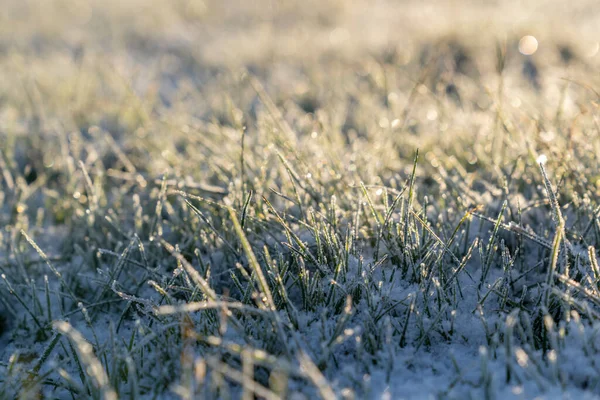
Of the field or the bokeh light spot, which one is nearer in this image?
the field

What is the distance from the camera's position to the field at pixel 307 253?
3.32 ft

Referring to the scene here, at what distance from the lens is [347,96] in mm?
3389

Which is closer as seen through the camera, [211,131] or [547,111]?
[211,131]

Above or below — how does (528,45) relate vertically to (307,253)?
above

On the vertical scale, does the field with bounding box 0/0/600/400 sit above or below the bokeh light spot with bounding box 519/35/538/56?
below

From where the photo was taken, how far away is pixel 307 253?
1.23 meters

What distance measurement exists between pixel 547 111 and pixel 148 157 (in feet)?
5.77

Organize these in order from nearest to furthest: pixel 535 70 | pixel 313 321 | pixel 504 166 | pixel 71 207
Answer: pixel 313 321 → pixel 504 166 → pixel 71 207 → pixel 535 70

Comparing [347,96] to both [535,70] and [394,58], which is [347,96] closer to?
[394,58]

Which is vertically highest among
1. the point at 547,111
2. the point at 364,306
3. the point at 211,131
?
the point at 547,111

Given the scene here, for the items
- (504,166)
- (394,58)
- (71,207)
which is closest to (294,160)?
(504,166)

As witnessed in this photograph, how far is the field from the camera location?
1.01 m

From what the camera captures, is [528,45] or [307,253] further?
[528,45]

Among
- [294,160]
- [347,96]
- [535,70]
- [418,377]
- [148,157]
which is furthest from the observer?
[535,70]
